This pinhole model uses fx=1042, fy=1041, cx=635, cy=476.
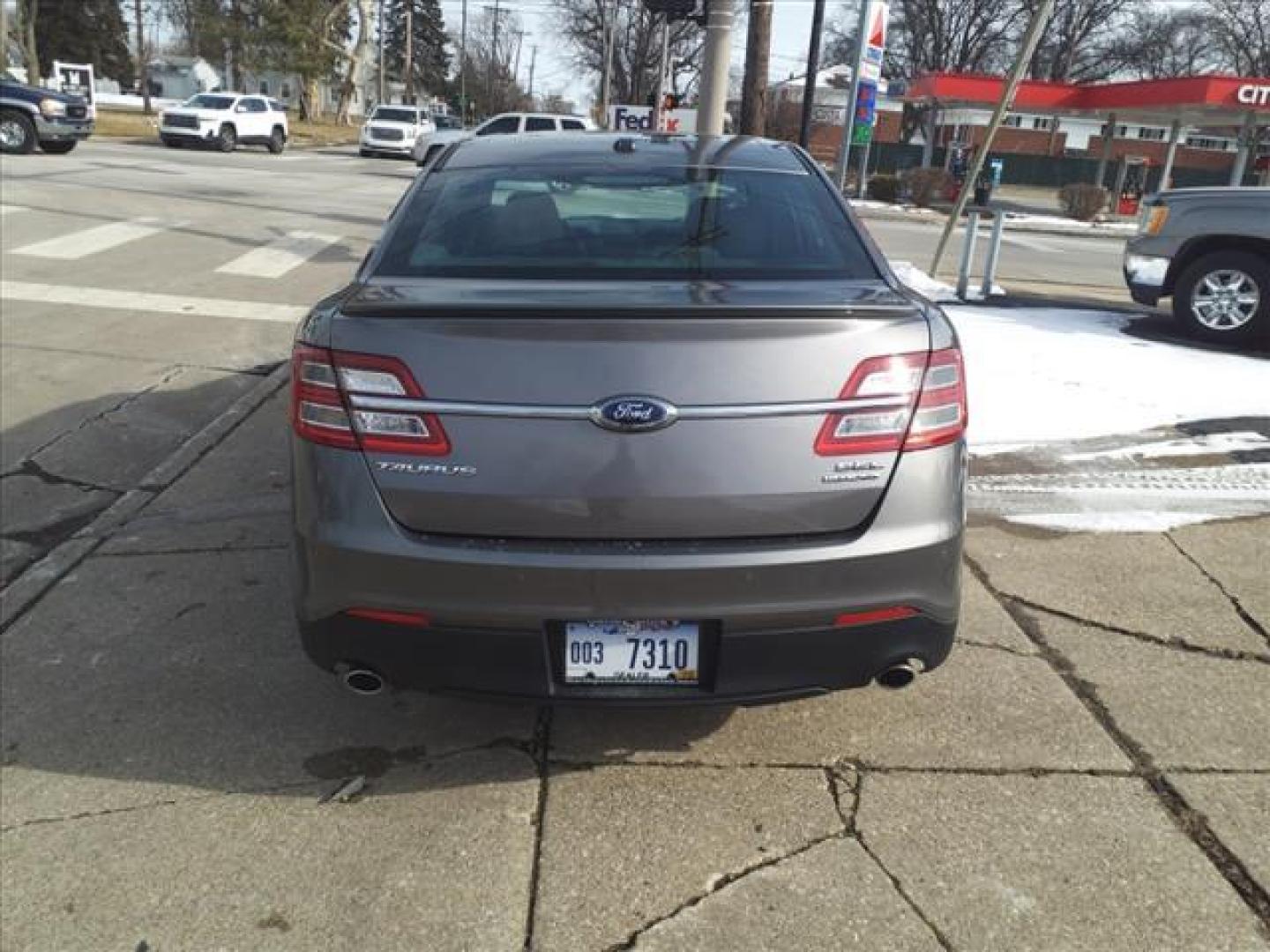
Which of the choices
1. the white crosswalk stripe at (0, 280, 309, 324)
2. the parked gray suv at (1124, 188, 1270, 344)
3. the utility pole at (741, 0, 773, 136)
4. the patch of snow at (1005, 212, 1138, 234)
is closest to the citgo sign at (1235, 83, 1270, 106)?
the patch of snow at (1005, 212, 1138, 234)

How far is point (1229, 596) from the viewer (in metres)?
3.95

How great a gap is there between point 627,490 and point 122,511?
329 cm

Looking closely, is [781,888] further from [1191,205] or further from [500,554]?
[1191,205]

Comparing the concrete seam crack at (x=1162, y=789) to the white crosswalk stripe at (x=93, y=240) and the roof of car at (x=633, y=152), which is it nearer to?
the roof of car at (x=633, y=152)

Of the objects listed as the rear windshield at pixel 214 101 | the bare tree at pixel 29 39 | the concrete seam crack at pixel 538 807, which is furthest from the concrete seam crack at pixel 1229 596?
the bare tree at pixel 29 39

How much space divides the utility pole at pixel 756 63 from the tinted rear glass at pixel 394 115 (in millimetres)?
20759

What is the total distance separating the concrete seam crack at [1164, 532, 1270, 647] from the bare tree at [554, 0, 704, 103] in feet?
217

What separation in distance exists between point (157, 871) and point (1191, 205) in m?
8.81

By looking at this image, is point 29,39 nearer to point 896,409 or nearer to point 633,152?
point 633,152

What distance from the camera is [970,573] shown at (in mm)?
4141

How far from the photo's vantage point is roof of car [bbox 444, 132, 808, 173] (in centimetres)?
360

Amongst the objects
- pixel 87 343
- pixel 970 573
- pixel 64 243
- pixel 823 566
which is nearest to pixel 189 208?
pixel 64 243

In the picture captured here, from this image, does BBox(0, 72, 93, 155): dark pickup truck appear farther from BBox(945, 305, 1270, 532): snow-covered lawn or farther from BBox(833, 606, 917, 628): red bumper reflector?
BBox(833, 606, 917, 628): red bumper reflector

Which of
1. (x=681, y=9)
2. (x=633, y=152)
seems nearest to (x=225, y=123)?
(x=681, y=9)
